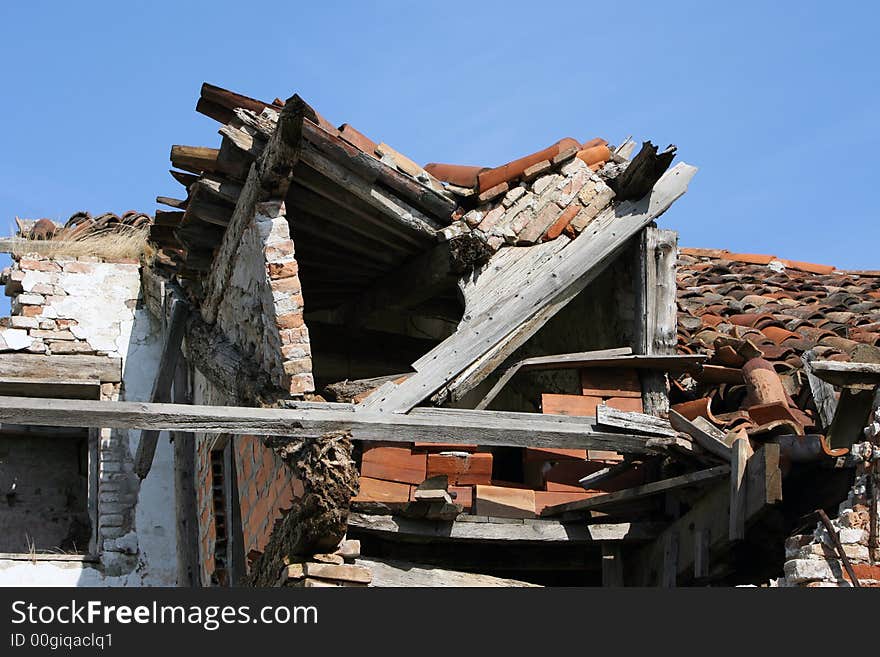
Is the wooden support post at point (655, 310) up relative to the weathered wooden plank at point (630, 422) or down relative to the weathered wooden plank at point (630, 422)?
up

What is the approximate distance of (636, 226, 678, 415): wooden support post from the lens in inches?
334

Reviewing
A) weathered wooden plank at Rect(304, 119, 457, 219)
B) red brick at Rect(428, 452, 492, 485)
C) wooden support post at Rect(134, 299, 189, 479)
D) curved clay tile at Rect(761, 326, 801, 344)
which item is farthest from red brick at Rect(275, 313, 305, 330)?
curved clay tile at Rect(761, 326, 801, 344)

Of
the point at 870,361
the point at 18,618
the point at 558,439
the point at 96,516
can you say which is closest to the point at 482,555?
the point at 558,439

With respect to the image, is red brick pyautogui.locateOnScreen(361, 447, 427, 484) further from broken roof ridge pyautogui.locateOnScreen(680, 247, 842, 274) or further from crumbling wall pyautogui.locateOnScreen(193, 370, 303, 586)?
broken roof ridge pyautogui.locateOnScreen(680, 247, 842, 274)

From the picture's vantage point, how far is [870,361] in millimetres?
7238

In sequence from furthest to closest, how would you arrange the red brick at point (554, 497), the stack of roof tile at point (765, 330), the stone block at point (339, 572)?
the stack of roof tile at point (765, 330) < the red brick at point (554, 497) < the stone block at point (339, 572)

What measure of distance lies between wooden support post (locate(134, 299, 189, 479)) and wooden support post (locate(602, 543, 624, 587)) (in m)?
3.87

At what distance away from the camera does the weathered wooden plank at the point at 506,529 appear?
7688 millimetres

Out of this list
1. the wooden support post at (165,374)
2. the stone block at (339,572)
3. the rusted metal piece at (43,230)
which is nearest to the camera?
the stone block at (339,572)

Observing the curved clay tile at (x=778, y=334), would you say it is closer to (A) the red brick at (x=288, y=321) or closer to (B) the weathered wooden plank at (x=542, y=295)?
(B) the weathered wooden plank at (x=542, y=295)

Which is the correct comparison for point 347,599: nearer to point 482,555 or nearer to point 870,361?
point 482,555

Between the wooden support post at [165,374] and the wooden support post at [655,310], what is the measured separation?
361cm

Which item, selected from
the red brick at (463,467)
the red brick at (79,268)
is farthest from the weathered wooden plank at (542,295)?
the red brick at (79,268)

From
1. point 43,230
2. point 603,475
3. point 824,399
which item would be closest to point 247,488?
point 603,475
